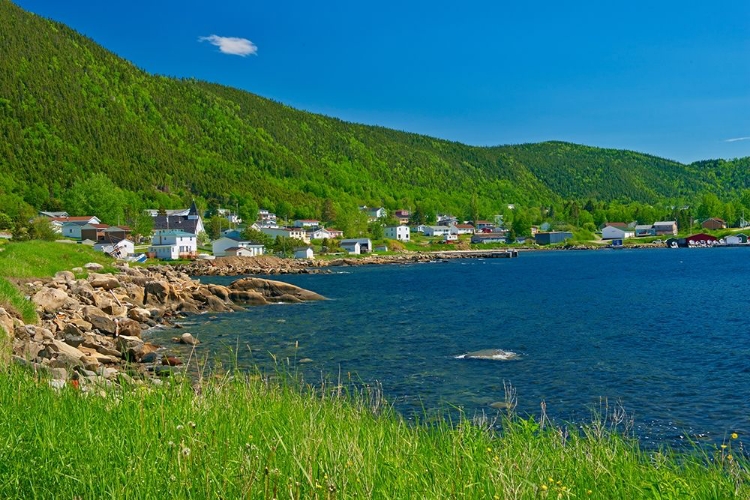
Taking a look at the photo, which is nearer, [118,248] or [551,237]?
[118,248]

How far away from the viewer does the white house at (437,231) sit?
583 ft

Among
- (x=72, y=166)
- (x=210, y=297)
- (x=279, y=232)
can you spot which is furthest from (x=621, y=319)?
(x=72, y=166)

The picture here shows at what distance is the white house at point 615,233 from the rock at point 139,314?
171292 millimetres

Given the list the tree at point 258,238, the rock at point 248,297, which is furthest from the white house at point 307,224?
the rock at point 248,297

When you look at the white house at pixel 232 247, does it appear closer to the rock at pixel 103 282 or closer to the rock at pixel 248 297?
the rock at pixel 248 297

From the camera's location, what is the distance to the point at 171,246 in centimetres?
9588

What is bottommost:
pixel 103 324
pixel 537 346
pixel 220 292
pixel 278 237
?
pixel 537 346

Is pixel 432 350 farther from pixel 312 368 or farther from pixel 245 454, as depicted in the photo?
pixel 245 454

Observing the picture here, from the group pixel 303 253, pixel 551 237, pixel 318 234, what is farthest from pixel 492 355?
pixel 551 237

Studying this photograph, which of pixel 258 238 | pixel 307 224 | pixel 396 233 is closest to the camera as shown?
pixel 258 238

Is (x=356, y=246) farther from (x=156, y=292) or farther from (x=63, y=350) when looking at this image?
(x=63, y=350)

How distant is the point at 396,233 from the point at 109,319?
430 feet

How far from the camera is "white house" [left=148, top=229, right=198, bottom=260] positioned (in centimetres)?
9550

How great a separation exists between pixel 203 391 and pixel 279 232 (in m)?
123
